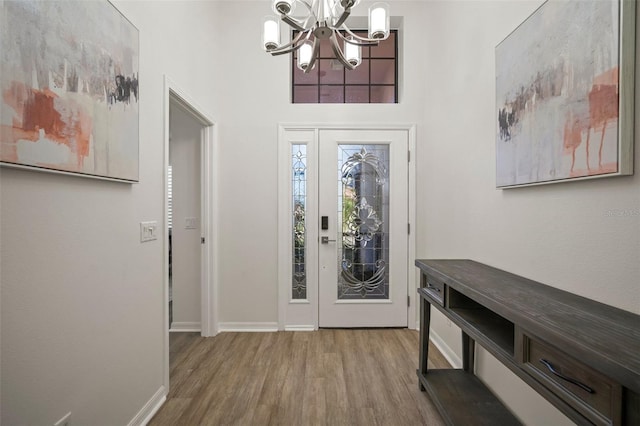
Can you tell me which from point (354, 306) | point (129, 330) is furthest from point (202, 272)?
point (354, 306)

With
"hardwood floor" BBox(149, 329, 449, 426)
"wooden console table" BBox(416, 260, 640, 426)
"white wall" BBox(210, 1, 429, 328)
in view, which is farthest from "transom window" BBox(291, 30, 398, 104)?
"hardwood floor" BBox(149, 329, 449, 426)

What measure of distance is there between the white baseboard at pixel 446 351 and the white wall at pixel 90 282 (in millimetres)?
2231

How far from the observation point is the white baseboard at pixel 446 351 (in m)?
2.21

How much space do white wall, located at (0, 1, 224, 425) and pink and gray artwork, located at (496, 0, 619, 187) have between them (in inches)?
83.9

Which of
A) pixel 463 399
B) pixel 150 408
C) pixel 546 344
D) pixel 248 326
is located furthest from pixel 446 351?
pixel 150 408

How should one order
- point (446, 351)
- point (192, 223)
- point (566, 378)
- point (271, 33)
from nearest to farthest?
point (566, 378)
point (271, 33)
point (446, 351)
point (192, 223)

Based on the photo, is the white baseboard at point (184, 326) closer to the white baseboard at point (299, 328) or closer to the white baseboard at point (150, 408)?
the white baseboard at point (299, 328)

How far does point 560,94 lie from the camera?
3.95 feet

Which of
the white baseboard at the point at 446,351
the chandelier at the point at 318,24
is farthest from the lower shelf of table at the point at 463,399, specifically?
the chandelier at the point at 318,24

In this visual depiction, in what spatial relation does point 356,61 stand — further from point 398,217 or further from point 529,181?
point 398,217

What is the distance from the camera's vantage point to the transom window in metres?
3.07

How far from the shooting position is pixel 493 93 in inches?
69.9

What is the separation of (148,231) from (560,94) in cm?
228

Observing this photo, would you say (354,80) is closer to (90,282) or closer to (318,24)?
(318,24)
